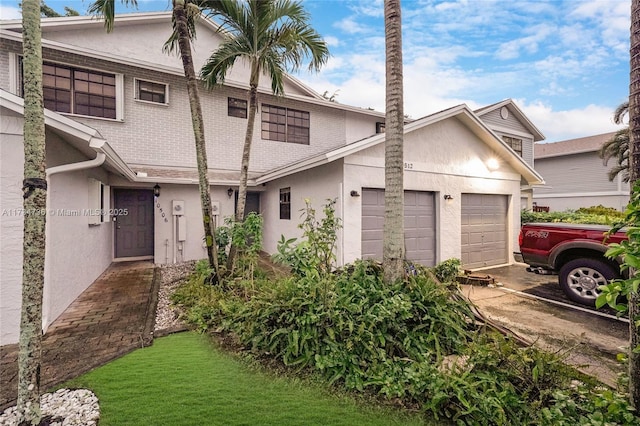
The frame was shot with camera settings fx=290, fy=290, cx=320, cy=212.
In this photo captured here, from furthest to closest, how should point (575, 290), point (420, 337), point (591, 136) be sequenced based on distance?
1. point (591, 136)
2. point (575, 290)
3. point (420, 337)

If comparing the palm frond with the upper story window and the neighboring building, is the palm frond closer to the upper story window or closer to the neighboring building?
the upper story window

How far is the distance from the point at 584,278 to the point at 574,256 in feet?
1.47

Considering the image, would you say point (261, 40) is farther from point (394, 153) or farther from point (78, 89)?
point (78, 89)

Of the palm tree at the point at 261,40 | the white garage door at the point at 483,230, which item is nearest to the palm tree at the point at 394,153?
the palm tree at the point at 261,40

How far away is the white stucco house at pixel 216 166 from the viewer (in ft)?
23.2

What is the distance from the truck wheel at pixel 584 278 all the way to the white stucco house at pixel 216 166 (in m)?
2.87

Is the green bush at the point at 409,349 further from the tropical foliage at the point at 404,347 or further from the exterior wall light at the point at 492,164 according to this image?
the exterior wall light at the point at 492,164

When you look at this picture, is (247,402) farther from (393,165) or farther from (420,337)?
(393,165)

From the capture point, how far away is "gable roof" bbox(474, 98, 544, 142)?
14.6m

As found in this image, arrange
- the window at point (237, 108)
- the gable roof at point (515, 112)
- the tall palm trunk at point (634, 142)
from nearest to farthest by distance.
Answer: the tall palm trunk at point (634, 142) → the window at point (237, 108) → the gable roof at point (515, 112)

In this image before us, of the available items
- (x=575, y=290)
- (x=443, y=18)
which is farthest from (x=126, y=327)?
(x=443, y=18)

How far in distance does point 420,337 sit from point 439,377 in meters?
0.77

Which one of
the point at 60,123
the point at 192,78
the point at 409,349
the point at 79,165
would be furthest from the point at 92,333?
the point at 192,78

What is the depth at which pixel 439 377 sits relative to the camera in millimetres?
2781
